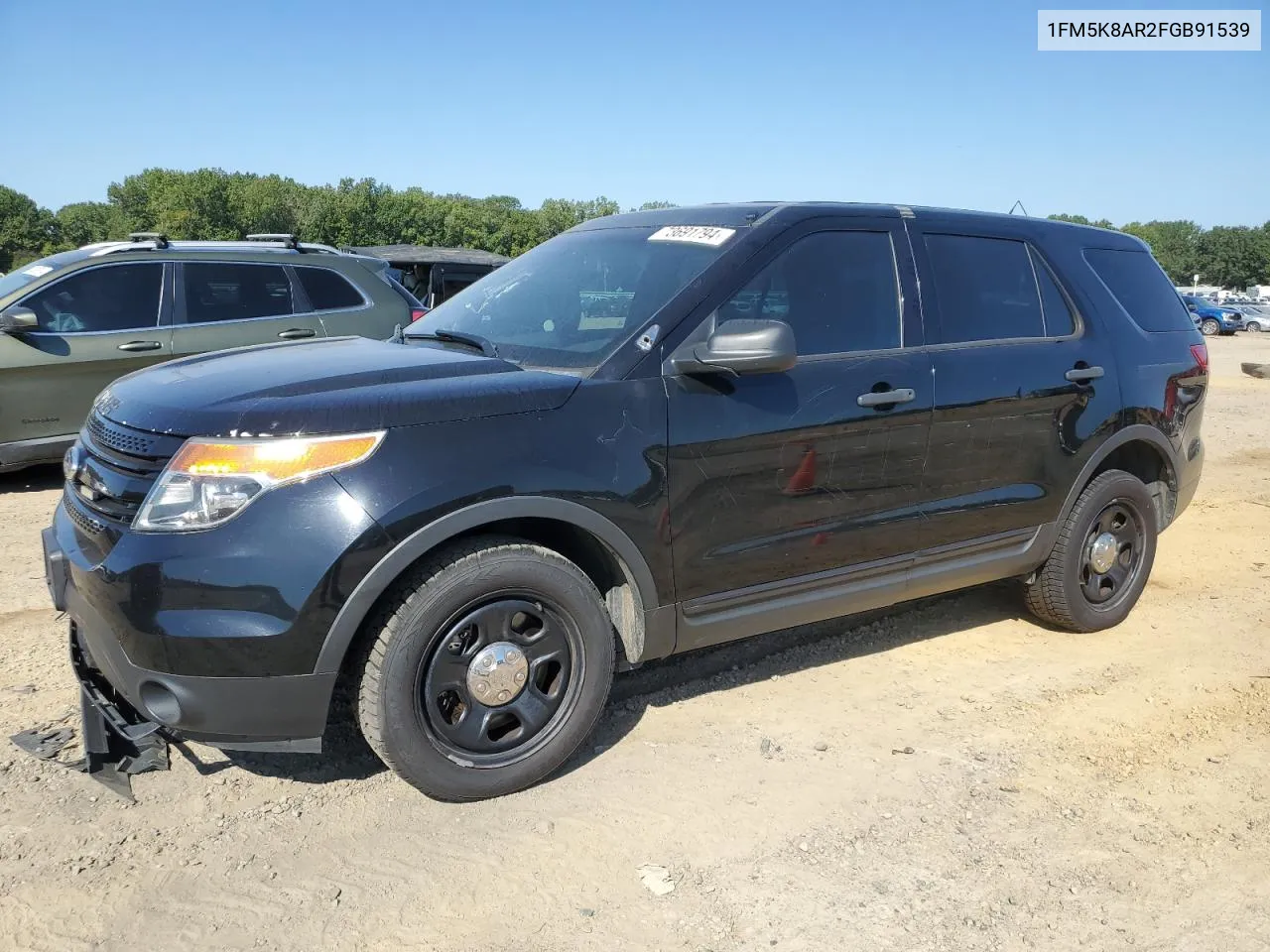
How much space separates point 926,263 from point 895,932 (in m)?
2.54

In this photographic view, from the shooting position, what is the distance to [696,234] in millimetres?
3754

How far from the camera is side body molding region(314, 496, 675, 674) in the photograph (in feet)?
9.19

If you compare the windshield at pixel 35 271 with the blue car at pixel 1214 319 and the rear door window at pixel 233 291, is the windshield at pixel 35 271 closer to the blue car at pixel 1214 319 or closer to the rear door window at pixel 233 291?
the rear door window at pixel 233 291

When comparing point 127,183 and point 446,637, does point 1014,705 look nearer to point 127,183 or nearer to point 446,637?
point 446,637

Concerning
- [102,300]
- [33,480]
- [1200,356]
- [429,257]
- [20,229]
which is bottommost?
[33,480]

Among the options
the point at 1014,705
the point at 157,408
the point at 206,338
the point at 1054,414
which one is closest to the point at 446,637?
the point at 157,408

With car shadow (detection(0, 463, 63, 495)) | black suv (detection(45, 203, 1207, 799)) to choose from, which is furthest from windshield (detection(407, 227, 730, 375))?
car shadow (detection(0, 463, 63, 495))

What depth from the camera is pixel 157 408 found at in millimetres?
2961

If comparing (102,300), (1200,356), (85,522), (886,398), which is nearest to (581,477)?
(886,398)

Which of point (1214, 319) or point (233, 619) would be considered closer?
point (233, 619)

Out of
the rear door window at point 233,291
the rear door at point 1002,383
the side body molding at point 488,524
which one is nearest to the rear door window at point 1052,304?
the rear door at point 1002,383

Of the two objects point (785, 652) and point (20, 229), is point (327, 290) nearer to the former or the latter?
point (785, 652)

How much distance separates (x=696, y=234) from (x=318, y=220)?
81644mm

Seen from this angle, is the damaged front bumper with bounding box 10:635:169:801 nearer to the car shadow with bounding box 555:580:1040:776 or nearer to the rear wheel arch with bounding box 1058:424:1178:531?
the car shadow with bounding box 555:580:1040:776
